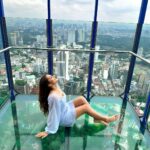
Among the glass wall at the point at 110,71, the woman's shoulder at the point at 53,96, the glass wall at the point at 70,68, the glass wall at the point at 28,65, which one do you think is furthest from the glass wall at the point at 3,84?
the glass wall at the point at 110,71

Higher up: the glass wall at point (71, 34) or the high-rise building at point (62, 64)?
the glass wall at point (71, 34)

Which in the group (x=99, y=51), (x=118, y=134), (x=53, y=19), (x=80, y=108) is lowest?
(x=118, y=134)

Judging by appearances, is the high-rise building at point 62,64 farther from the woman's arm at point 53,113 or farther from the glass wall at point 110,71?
the woman's arm at point 53,113

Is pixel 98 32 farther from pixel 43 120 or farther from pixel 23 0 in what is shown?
pixel 43 120

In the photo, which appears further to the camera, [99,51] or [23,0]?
[99,51]

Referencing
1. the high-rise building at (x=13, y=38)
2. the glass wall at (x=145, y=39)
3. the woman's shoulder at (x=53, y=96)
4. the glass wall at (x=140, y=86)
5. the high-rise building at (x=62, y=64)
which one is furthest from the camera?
the high-rise building at (x=62, y=64)

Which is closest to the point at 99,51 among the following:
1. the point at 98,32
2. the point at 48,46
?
the point at 98,32

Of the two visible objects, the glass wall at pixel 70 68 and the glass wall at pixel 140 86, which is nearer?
the glass wall at pixel 140 86
